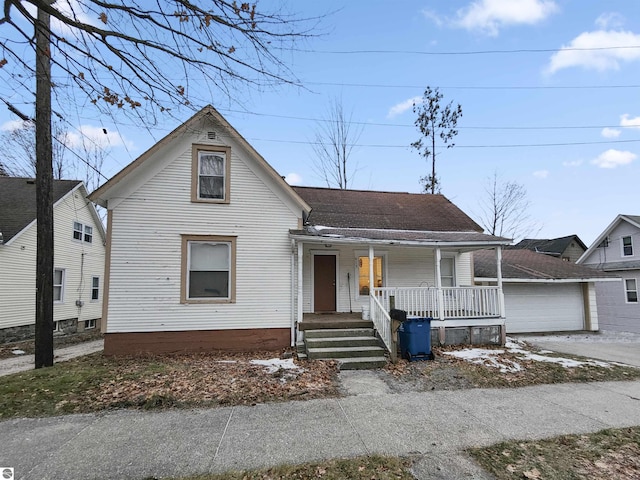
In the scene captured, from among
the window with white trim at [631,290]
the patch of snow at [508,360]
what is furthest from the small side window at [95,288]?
the window with white trim at [631,290]

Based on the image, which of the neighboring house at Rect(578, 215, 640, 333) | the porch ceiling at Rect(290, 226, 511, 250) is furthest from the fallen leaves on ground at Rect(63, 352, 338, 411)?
the neighboring house at Rect(578, 215, 640, 333)

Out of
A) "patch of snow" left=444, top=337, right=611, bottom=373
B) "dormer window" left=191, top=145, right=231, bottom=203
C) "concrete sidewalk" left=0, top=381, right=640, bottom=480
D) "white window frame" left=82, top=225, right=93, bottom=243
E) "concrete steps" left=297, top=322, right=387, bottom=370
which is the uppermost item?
"dormer window" left=191, top=145, right=231, bottom=203

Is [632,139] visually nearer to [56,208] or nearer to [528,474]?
[528,474]

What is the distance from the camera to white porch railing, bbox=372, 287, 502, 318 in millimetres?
9883

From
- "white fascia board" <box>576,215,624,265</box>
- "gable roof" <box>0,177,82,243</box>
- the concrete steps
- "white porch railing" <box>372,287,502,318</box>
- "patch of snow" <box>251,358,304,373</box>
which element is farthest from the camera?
"white fascia board" <box>576,215,624,265</box>

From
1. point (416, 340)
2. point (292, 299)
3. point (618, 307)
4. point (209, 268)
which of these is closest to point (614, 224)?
point (618, 307)

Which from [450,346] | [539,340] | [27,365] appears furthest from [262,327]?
[539,340]

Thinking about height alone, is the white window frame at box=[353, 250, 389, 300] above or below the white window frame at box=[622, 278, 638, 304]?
above

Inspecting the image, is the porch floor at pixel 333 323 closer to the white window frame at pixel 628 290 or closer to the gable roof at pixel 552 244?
the white window frame at pixel 628 290

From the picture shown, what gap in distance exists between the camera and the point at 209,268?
366 inches

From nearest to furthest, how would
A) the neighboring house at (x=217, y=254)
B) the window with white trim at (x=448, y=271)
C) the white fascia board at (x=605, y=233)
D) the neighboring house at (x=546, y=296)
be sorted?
the neighboring house at (x=217, y=254), the window with white trim at (x=448, y=271), the neighboring house at (x=546, y=296), the white fascia board at (x=605, y=233)

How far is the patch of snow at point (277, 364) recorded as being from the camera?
23.7 feet

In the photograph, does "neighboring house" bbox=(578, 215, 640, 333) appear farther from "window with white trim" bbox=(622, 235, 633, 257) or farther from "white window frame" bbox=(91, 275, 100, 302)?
"white window frame" bbox=(91, 275, 100, 302)

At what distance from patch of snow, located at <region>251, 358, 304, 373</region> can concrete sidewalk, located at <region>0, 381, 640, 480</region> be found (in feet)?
6.43
